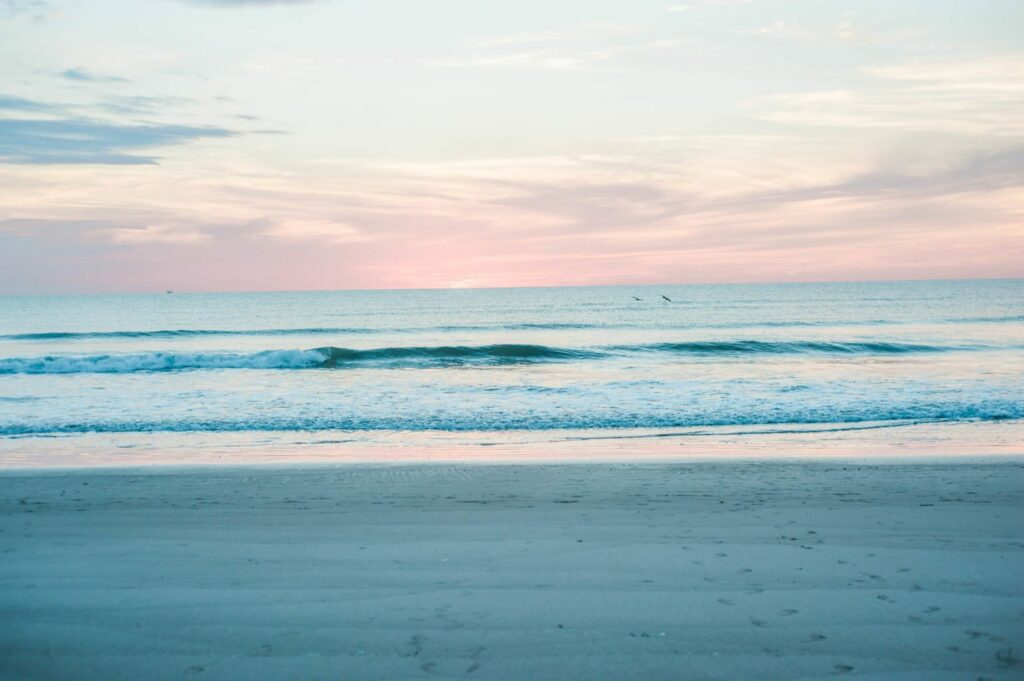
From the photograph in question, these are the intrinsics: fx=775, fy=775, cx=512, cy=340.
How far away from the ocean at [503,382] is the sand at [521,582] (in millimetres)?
5265

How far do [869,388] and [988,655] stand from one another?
1547 cm

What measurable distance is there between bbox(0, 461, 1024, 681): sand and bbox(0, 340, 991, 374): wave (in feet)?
67.9

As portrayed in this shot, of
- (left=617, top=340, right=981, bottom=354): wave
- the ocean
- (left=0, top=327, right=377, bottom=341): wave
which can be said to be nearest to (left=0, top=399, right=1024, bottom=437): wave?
the ocean

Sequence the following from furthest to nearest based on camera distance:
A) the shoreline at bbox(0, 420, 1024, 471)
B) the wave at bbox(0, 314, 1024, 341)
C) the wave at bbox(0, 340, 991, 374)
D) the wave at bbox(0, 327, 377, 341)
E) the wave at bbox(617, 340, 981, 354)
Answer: the wave at bbox(0, 314, 1024, 341) → the wave at bbox(0, 327, 377, 341) → the wave at bbox(617, 340, 981, 354) → the wave at bbox(0, 340, 991, 374) → the shoreline at bbox(0, 420, 1024, 471)

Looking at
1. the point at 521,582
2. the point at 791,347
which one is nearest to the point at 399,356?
the point at 791,347

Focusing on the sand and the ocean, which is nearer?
the sand

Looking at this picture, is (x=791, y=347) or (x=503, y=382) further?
(x=791, y=347)

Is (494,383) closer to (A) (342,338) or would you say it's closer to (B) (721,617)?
(B) (721,617)

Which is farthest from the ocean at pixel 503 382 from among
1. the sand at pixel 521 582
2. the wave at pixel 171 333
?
the sand at pixel 521 582

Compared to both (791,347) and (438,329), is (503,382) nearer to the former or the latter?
(791,347)

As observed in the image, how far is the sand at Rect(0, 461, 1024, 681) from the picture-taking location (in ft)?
12.7

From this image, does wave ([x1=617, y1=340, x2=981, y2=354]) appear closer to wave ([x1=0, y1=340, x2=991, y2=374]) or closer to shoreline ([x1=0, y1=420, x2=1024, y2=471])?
wave ([x1=0, y1=340, x2=991, y2=374])

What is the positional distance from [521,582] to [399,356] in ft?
96.0

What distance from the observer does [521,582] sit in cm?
497
